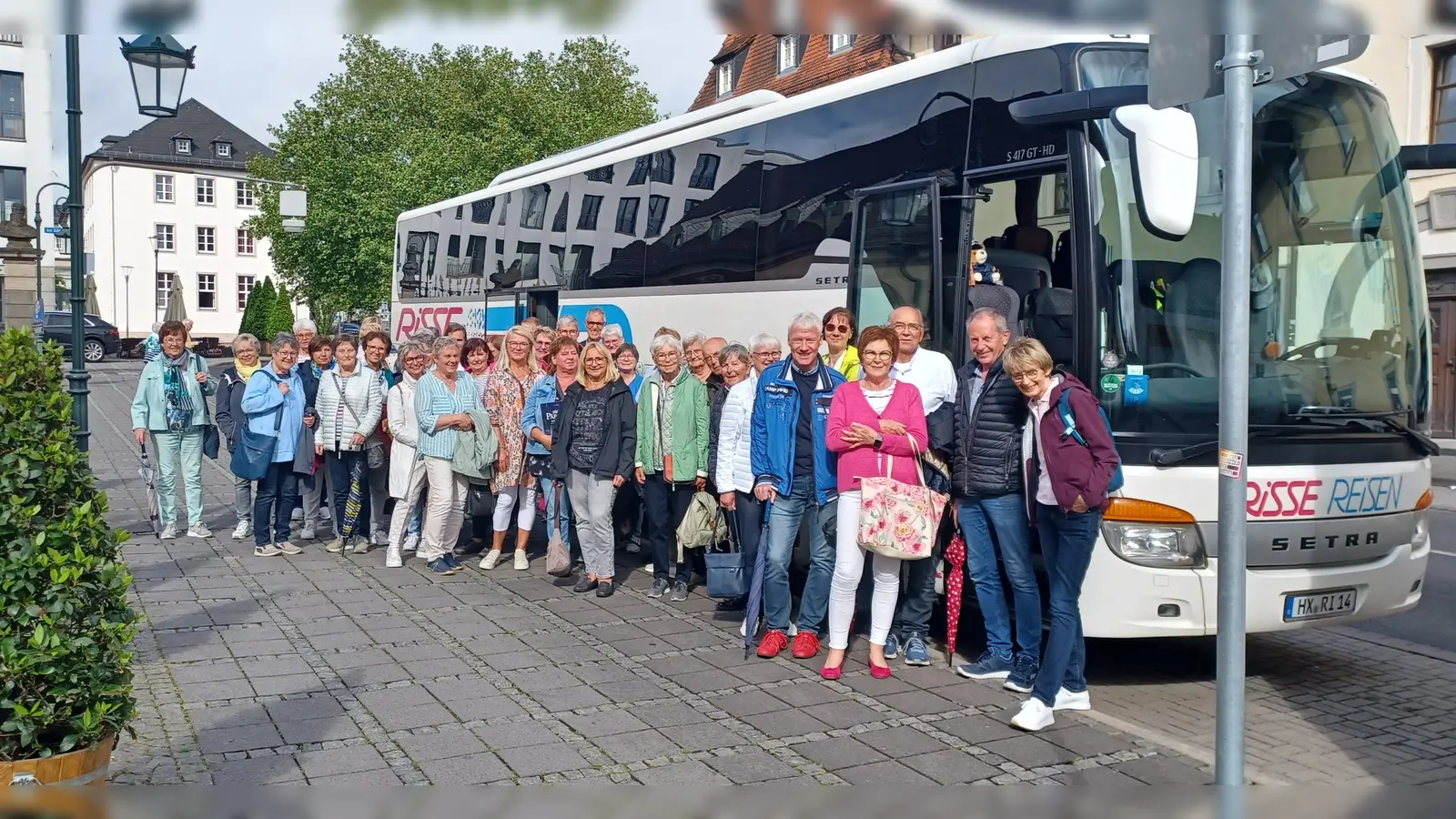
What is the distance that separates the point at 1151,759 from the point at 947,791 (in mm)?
1169

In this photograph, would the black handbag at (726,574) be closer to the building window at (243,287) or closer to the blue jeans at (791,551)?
the blue jeans at (791,551)

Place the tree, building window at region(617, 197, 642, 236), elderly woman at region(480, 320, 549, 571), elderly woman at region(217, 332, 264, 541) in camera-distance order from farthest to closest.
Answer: the tree < building window at region(617, 197, 642, 236) < elderly woman at region(217, 332, 264, 541) < elderly woman at region(480, 320, 549, 571)

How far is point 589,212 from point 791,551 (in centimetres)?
737

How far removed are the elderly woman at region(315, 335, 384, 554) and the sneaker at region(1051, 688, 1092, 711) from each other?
21.3 ft

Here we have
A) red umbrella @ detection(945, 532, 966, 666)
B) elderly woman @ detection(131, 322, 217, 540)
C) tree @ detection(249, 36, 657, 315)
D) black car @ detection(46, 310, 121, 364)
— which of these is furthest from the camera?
black car @ detection(46, 310, 121, 364)

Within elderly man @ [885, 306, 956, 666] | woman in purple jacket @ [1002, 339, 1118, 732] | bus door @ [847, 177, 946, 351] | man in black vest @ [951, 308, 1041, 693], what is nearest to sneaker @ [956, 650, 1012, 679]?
man in black vest @ [951, 308, 1041, 693]

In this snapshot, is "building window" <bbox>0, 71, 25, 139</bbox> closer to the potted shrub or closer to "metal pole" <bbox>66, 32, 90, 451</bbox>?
"metal pole" <bbox>66, 32, 90, 451</bbox>

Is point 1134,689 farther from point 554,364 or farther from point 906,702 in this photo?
point 554,364

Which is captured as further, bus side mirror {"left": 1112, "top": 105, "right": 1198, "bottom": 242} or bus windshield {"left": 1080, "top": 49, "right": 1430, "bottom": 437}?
bus windshield {"left": 1080, "top": 49, "right": 1430, "bottom": 437}

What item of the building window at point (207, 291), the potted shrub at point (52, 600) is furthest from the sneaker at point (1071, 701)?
the building window at point (207, 291)

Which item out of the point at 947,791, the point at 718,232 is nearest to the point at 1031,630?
the point at 947,791

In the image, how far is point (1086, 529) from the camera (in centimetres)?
609

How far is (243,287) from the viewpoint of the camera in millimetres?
84125

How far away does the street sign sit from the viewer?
2.64 m
